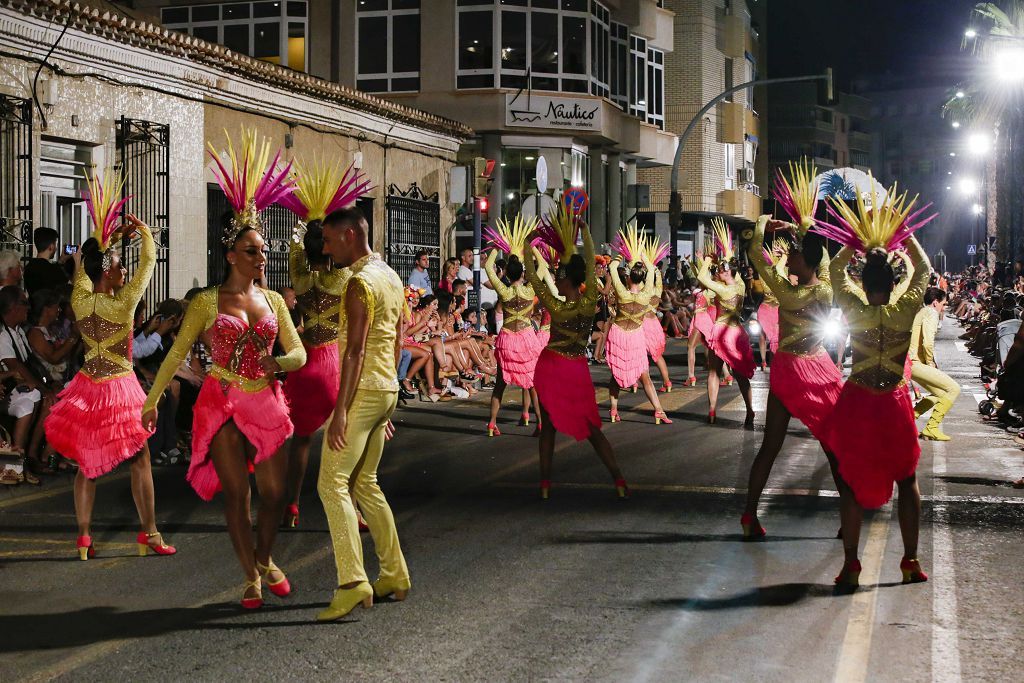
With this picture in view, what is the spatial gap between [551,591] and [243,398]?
6.46 ft

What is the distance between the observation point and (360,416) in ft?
21.7

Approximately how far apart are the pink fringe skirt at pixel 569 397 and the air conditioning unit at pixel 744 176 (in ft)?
174

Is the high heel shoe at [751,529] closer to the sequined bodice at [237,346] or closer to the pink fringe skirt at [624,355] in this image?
the sequined bodice at [237,346]

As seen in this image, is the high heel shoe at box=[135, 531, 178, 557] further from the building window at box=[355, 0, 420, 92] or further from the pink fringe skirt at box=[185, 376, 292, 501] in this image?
the building window at box=[355, 0, 420, 92]

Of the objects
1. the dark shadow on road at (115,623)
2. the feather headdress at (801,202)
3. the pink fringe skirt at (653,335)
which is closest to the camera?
the dark shadow on road at (115,623)

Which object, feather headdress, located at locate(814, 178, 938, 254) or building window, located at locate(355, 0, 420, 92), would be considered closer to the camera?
feather headdress, located at locate(814, 178, 938, 254)

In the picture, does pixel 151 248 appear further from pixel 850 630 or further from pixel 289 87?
pixel 289 87

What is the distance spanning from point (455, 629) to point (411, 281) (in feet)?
52.0

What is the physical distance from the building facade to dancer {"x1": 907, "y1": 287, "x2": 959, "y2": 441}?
34.4 ft

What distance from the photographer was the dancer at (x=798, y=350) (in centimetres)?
877

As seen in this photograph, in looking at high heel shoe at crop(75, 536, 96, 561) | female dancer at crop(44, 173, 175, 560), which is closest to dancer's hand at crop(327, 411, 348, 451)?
female dancer at crop(44, 173, 175, 560)

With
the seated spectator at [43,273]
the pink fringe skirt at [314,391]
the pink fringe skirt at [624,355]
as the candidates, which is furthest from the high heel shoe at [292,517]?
the pink fringe skirt at [624,355]

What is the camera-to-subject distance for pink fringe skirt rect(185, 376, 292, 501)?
268 inches

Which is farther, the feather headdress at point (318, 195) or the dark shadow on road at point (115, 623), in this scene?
the feather headdress at point (318, 195)
